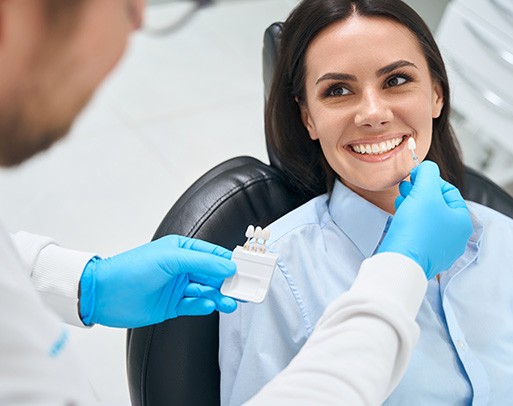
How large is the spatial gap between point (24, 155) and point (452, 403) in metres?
0.92

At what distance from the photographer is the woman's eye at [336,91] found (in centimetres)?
145

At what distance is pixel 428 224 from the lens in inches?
47.5

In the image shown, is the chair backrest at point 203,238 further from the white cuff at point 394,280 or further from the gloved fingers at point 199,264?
the white cuff at point 394,280

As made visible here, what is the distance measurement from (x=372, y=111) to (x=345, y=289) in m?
0.34

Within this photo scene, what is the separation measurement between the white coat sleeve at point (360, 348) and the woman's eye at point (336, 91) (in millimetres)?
507

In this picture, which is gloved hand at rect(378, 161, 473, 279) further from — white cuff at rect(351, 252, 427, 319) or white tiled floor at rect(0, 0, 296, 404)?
white tiled floor at rect(0, 0, 296, 404)

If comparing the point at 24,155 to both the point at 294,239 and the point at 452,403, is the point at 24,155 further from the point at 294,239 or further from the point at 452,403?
the point at 452,403

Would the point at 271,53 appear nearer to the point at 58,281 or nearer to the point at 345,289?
the point at 345,289

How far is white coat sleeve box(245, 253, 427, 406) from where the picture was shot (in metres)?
0.90

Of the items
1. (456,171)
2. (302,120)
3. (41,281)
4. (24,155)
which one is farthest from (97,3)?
(456,171)

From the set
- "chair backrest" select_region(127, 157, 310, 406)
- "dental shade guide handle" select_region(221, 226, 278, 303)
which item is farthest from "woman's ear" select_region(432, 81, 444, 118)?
"dental shade guide handle" select_region(221, 226, 278, 303)

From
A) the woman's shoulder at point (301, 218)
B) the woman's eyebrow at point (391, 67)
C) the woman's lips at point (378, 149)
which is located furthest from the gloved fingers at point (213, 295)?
the woman's eyebrow at point (391, 67)

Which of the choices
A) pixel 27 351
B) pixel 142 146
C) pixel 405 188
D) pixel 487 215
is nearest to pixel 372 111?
pixel 405 188

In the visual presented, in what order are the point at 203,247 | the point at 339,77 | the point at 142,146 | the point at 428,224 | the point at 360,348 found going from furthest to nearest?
the point at 142,146
the point at 339,77
the point at 203,247
the point at 428,224
the point at 360,348
